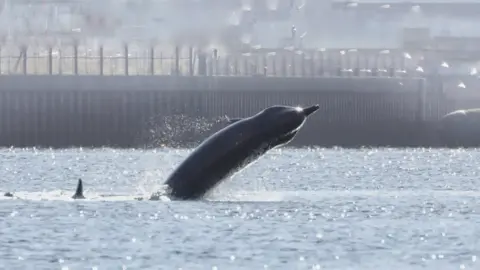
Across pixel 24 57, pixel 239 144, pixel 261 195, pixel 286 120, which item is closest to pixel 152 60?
pixel 24 57

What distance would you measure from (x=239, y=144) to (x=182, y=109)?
3320 inches

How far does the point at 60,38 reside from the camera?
149 metres

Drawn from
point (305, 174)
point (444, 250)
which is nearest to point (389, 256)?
point (444, 250)

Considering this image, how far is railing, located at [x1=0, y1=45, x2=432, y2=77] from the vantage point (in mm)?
147625

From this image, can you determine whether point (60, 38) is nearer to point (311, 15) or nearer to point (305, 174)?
point (311, 15)

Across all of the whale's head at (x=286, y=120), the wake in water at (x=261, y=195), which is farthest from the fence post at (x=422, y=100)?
the whale's head at (x=286, y=120)

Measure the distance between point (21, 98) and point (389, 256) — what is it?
92.4 m

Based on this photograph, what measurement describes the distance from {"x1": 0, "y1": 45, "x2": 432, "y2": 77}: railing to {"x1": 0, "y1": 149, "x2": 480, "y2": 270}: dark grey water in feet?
206

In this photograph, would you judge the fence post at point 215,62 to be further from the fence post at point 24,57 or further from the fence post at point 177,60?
the fence post at point 24,57

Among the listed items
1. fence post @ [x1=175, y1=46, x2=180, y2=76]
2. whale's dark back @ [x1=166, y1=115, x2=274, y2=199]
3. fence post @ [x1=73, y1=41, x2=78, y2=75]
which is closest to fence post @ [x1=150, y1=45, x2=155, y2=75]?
fence post @ [x1=175, y1=46, x2=180, y2=76]

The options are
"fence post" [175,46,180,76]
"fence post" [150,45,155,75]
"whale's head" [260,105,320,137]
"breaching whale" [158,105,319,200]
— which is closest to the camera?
"whale's head" [260,105,320,137]

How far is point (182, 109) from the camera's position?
13938cm

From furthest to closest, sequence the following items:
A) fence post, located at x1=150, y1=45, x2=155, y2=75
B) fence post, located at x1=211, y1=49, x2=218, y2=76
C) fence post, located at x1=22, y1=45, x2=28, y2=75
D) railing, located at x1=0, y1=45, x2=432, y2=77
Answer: railing, located at x1=0, y1=45, x2=432, y2=77 → fence post, located at x1=22, y1=45, x2=28, y2=75 → fence post, located at x1=211, y1=49, x2=218, y2=76 → fence post, located at x1=150, y1=45, x2=155, y2=75

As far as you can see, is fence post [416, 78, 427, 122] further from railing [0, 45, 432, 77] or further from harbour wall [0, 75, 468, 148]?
railing [0, 45, 432, 77]
